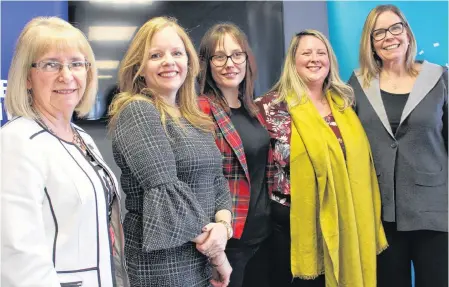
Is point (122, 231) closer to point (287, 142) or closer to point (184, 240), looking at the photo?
point (184, 240)

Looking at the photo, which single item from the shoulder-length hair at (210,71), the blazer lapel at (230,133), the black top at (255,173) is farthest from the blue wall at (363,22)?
the blazer lapel at (230,133)

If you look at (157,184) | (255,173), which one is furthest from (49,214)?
(255,173)

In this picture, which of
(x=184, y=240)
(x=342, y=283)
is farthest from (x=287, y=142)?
(x=184, y=240)

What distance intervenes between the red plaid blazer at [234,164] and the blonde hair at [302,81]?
17.7 inches

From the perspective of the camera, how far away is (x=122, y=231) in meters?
1.44

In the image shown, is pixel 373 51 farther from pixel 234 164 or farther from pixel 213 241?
pixel 213 241

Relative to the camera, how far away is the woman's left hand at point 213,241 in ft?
4.67

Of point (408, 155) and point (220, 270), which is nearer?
point (220, 270)

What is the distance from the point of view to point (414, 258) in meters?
2.11

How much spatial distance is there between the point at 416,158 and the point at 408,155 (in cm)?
4

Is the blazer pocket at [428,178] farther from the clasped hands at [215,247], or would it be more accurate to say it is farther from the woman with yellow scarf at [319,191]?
the clasped hands at [215,247]

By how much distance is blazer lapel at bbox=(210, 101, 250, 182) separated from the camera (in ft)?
6.00

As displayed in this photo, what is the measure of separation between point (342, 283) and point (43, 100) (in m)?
1.62

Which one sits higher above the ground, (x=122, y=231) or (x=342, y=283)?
(x=122, y=231)
